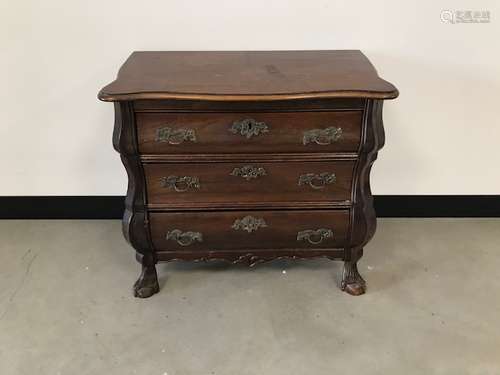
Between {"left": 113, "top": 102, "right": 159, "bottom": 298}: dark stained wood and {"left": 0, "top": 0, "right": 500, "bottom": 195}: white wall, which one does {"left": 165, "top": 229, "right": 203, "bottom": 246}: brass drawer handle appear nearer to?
{"left": 113, "top": 102, "right": 159, "bottom": 298}: dark stained wood

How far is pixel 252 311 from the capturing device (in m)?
1.92

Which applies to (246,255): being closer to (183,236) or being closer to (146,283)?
(183,236)

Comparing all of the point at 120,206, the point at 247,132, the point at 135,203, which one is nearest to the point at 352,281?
the point at 247,132

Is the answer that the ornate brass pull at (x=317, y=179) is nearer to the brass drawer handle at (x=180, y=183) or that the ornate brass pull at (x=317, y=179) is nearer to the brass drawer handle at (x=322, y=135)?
the brass drawer handle at (x=322, y=135)

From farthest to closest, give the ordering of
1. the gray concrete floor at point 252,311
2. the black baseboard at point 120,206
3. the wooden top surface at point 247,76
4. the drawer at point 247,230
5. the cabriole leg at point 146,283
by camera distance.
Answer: the black baseboard at point 120,206 → the cabriole leg at point 146,283 → the drawer at point 247,230 → the gray concrete floor at point 252,311 → the wooden top surface at point 247,76

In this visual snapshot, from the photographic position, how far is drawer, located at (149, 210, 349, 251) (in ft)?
6.06

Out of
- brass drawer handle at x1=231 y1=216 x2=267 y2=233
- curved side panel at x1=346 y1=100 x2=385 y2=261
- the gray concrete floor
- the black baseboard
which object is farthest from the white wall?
brass drawer handle at x1=231 y1=216 x2=267 y2=233

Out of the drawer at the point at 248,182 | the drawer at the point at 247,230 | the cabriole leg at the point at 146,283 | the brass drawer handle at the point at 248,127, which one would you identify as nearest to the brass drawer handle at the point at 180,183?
the drawer at the point at 248,182

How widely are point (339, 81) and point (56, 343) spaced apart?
1304 millimetres

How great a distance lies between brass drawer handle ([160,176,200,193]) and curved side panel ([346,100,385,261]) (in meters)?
0.56

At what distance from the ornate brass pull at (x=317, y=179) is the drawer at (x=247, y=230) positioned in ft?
0.36

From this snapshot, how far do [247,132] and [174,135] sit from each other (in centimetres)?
24

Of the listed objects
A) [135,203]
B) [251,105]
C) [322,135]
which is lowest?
[135,203]

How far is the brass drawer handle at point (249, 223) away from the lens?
185 cm
